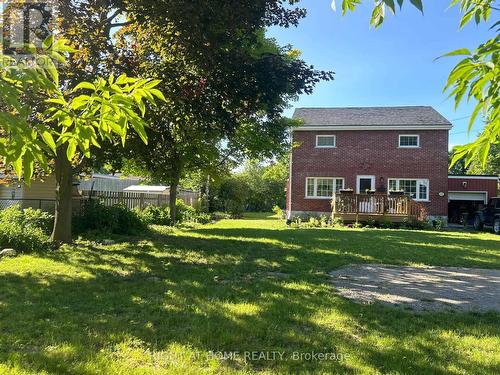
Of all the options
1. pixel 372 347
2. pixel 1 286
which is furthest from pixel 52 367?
pixel 1 286

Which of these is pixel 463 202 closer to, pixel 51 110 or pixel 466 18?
pixel 466 18

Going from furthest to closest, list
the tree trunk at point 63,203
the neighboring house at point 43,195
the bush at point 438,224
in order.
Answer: the bush at point 438,224, the neighboring house at point 43,195, the tree trunk at point 63,203

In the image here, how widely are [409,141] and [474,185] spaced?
6614 millimetres

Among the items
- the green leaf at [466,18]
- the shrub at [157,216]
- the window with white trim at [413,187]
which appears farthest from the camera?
the window with white trim at [413,187]

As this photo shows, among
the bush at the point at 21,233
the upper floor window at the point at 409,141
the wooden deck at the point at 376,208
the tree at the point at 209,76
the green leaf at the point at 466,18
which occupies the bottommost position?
the bush at the point at 21,233

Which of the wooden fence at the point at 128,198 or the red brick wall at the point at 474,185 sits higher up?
the red brick wall at the point at 474,185

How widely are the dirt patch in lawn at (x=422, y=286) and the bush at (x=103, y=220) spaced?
816 centimetres

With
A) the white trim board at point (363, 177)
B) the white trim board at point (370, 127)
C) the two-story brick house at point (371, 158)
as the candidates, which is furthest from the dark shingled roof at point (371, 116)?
the white trim board at point (363, 177)

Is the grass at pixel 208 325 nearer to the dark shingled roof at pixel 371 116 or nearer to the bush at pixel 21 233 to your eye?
the bush at pixel 21 233

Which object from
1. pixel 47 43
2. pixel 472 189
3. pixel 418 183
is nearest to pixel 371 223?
pixel 418 183

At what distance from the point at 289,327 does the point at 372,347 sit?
85 cm

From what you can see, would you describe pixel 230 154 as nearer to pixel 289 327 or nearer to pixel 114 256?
pixel 114 256

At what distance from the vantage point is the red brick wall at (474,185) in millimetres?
27078

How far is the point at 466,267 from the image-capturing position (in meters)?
8.59
